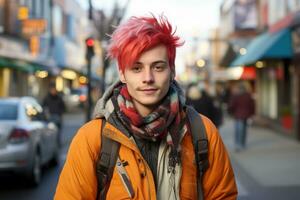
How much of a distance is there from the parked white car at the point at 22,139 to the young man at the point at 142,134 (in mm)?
6283

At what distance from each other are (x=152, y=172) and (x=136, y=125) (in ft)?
0.72

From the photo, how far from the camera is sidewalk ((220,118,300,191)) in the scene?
31.0 feet

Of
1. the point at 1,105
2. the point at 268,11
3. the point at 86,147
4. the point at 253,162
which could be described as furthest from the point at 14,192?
the point at 268,11

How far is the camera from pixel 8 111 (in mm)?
9242

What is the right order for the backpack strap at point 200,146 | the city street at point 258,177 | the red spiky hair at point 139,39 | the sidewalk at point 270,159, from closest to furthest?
the red spiky hair at point 139,39 < the backpack strap at point 200,146 < the city street at point 258,177 < the sidewalk at point 270,159

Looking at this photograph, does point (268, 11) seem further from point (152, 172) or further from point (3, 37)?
point (152, 172)

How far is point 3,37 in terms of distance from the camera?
27000mm

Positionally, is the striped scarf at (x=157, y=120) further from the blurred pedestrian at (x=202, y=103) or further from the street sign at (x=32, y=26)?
the street sign at (x=32, y=26)

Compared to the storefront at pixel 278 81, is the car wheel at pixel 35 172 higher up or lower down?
lower down

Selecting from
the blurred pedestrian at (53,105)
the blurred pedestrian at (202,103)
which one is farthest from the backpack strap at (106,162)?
the blurred pedestrian at (53,105)

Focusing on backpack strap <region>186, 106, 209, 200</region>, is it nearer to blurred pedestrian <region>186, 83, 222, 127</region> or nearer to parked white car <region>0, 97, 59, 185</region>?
parked white car <region>0, 97, 59, 185</region>

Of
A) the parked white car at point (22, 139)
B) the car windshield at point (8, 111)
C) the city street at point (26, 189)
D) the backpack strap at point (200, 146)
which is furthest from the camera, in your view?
the car windshield at point (8, 111)

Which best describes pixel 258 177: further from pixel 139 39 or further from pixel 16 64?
pixel 16 64

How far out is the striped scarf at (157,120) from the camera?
2.41 m
